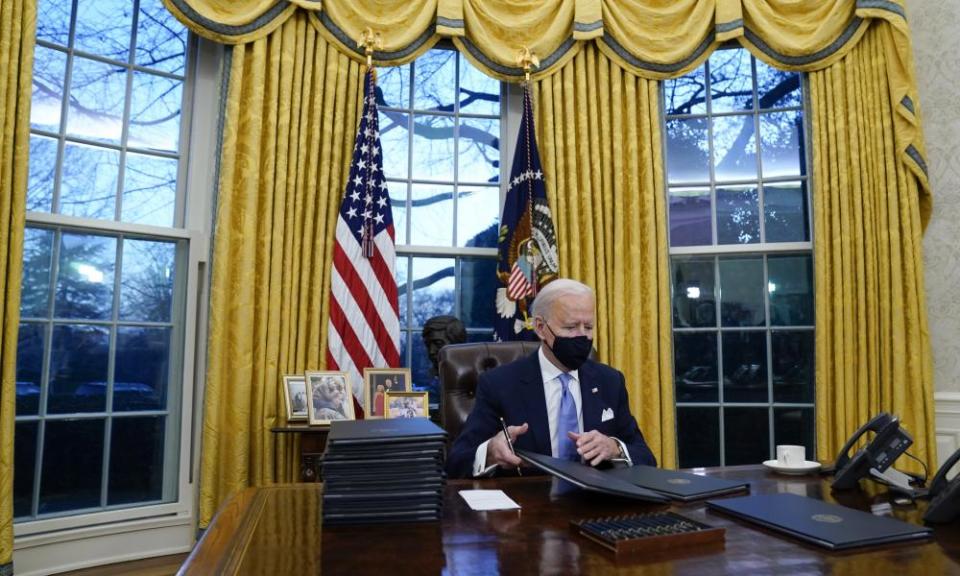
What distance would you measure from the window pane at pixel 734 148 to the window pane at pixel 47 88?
11.3ft

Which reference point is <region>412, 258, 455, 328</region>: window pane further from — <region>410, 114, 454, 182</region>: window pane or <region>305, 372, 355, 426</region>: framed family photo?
<region>305, 372, 355, 426</region>: framed family photo

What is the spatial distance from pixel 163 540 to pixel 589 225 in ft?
8.63

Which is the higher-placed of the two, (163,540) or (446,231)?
(446,231)

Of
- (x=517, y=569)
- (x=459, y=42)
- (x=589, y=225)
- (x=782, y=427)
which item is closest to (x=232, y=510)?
(x=517, y=569)

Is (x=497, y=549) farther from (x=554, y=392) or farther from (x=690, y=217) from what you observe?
(x=690, y=217)

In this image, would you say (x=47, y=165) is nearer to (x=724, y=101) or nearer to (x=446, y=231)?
(x=446, y=231)

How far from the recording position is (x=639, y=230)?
3.57 m

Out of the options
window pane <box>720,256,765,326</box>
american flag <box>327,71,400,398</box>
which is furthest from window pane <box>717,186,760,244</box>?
american flag <box>327,71,400,398</box>

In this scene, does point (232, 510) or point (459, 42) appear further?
point (459, 42)

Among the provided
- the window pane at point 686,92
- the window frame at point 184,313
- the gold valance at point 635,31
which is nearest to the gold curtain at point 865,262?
the gold valance at point 635,31

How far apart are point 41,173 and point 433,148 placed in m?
1.95

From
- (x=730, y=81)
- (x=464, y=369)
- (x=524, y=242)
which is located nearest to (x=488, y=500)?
(x=464, y=369)

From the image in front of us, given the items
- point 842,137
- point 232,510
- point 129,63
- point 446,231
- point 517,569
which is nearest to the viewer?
point 517,569

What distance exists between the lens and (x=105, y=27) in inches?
125
